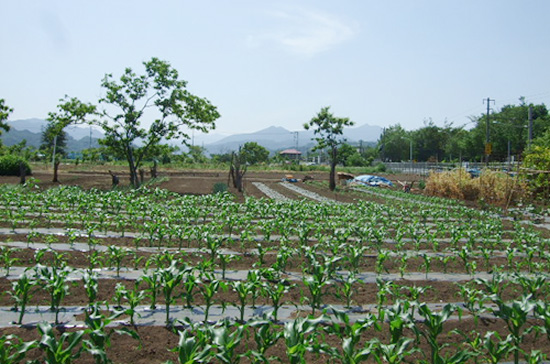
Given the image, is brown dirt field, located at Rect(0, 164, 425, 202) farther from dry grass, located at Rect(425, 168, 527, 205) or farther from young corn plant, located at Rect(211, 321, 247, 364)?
young corn plant, located at Rect(211, 321, 247, 364)

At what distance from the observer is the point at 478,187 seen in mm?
18484

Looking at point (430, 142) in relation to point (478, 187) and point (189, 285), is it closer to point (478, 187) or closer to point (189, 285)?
point (478, 187)

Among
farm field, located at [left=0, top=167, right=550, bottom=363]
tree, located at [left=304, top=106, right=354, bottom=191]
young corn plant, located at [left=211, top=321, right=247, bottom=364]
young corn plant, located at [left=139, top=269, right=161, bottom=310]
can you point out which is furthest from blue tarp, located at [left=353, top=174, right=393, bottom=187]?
young corn plant, located at [left=211, top=321, right=247, bottom=364]

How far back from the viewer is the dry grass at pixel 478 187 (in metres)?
16.8

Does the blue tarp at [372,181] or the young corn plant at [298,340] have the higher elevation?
the young corn plant at [298,340]

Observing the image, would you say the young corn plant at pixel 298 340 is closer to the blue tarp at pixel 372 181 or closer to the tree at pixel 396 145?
the blue tarp at pixel 372 181

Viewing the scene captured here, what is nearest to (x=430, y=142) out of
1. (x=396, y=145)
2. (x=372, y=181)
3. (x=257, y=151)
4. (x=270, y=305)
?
(x=396, y=145)

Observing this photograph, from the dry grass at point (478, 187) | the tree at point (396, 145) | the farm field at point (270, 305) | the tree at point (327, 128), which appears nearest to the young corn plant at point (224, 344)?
the farm field at point (270, 305)

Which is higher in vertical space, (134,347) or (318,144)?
(318,144)

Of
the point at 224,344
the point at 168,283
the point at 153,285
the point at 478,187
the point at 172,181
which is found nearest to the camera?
the point at 224,344

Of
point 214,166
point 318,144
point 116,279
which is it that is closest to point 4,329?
point 116,279

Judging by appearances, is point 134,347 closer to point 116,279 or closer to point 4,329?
point 4,329

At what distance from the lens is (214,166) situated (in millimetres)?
52344

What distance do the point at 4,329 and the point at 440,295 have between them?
4822 millimetres
